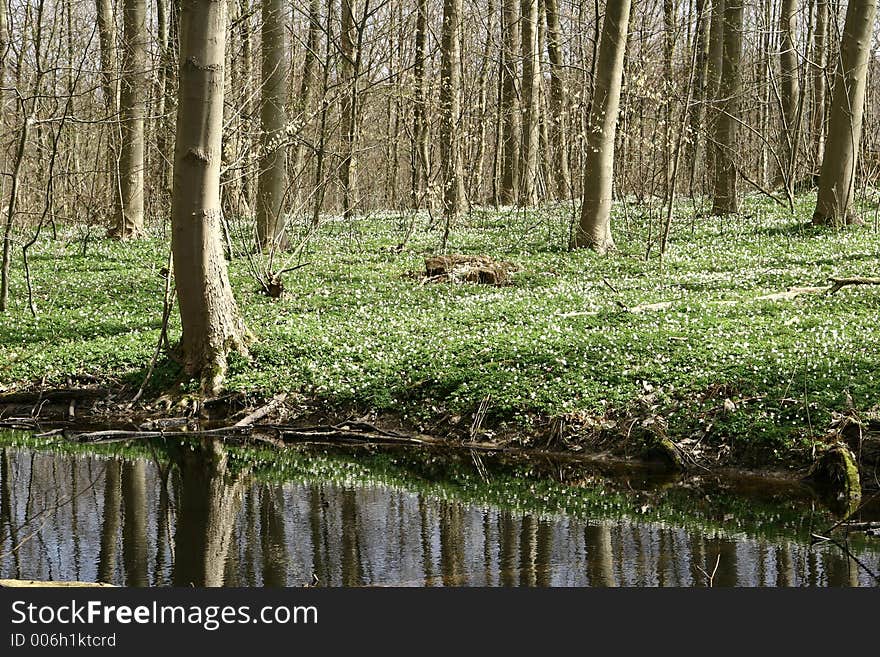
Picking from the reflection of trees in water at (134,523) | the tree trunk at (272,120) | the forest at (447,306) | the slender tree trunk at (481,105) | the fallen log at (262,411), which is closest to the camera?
the reflection of trees in water at (134,523)

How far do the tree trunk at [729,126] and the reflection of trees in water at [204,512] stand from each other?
1668 centimetres

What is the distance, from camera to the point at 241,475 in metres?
10.9

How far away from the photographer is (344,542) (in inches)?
331

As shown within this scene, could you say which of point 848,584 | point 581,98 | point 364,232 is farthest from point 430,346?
point 581,98

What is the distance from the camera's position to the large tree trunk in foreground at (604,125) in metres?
21.0

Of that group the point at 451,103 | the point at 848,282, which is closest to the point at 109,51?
A: the point at 451,103

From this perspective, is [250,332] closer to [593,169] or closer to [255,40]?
[593,169]

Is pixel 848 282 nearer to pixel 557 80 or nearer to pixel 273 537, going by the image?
pixel 273 537

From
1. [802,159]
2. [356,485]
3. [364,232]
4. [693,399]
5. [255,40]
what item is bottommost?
[356,485]

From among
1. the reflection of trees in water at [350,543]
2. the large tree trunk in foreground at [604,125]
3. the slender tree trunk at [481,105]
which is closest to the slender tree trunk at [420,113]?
the slender tree trunk at [481,105]

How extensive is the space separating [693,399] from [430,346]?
157 inches

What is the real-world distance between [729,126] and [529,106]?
238 inches

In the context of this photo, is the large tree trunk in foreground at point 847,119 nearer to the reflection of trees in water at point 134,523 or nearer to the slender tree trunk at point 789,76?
the slender tree trunk at point 789,76

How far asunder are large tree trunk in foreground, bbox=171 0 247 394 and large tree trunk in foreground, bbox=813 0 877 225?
1466 centimetres
